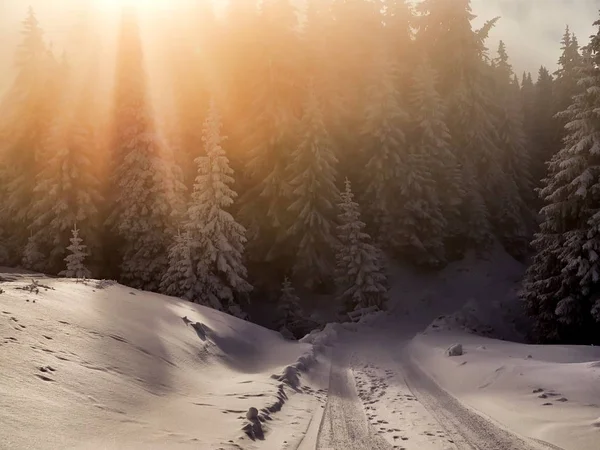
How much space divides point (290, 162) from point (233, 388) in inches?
964

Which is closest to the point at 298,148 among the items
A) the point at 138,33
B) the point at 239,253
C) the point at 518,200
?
the point at 239,253

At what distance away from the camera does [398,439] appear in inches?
266

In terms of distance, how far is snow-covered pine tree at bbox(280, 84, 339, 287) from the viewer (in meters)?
30.5

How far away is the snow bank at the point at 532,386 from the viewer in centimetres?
653

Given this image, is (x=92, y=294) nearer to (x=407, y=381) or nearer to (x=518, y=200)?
(x=407, y=381)

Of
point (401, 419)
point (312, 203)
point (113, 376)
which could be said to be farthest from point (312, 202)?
point (113, 376)

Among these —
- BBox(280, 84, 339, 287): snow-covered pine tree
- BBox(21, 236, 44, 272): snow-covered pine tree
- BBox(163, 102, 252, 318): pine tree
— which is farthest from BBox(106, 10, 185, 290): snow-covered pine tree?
BBox(280, 84, 339, 287): snow-covered pine tree

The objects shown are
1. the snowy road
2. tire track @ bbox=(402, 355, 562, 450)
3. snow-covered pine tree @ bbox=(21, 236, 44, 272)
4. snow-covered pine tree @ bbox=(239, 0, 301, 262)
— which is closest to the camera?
tire track @ bbox=(402, 355, 562, 450)

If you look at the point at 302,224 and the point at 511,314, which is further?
the point at 302,224

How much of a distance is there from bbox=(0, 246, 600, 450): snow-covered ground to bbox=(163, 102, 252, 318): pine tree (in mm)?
8286

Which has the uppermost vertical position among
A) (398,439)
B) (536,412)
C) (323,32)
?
(323,32)

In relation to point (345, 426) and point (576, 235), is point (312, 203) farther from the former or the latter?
point (345, 426)

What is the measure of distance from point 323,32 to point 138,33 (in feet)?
56.8

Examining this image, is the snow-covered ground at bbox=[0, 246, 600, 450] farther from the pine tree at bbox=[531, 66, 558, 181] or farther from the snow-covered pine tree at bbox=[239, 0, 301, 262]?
the pine tree at bbox=[531, 66, 558, 181]
